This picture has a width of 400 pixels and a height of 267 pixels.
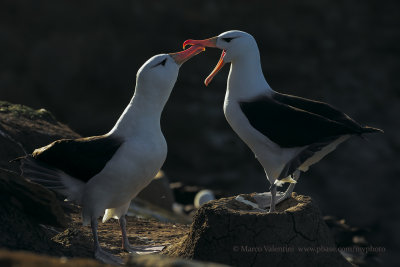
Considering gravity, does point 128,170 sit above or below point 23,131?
above

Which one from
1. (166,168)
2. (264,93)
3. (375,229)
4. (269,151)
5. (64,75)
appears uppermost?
(264,93)

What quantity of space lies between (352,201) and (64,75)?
1019cm

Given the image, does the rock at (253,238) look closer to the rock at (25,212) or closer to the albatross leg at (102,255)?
the albatross leg at (102,255)

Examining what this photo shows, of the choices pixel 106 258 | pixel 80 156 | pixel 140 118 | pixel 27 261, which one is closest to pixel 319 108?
pixel 140 118

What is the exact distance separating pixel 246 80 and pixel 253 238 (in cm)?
200

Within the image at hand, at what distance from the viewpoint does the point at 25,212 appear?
7.17m

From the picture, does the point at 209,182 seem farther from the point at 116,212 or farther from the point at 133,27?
the point at 116,212

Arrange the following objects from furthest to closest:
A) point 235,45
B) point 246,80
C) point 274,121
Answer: point 235,45, point 246,80, point 274,121

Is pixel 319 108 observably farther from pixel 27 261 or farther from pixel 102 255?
pixel 27 261

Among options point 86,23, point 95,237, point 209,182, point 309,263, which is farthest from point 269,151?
point 86,23

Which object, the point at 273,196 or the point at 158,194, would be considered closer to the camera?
the point at 273,196

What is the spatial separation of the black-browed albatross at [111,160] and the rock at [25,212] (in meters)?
→ 0.56

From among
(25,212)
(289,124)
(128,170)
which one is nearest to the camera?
(25,212)

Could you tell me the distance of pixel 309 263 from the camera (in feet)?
25.0
